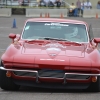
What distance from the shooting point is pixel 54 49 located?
8.48 metres

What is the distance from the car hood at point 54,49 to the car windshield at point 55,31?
70 cm

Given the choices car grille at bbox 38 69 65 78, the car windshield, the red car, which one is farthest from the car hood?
the car windshield

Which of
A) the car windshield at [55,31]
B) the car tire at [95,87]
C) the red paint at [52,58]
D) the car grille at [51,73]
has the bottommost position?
the car tire at [95,87]

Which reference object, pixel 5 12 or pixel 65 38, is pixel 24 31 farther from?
pixel 5 12

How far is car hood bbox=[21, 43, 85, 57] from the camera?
8.30 meters

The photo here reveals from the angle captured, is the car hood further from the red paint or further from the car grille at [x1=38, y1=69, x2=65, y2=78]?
the car grille at [x1=38, y1=69, x2=65, y2=78]

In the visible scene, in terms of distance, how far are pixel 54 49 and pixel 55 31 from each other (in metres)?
1.42

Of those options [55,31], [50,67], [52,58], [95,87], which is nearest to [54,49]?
[52,58]

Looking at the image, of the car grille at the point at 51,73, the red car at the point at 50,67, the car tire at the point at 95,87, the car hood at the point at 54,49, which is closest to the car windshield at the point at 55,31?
the car hood at the point at 54,49

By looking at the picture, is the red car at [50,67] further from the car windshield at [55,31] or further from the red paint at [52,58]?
the car windshield at [55,31]

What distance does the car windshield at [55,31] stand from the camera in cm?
977

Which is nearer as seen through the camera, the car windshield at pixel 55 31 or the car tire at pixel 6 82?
the car tire at pixel 6 82

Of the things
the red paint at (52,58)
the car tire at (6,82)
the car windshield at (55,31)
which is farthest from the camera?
the car windshield at (55,31)

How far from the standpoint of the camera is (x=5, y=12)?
38656 millimetres
